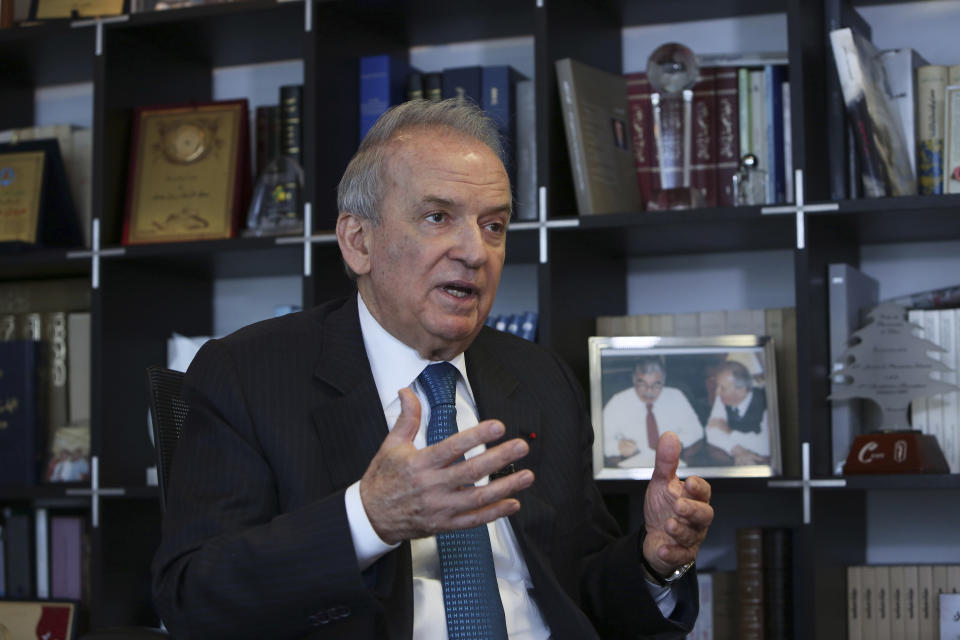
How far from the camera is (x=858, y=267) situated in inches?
109

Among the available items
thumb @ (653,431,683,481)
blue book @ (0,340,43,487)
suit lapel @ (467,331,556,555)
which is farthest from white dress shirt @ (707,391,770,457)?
blue book @ (0,340,43,487)

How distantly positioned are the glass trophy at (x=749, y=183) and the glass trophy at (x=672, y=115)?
0.09m

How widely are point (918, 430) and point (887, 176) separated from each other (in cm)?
54

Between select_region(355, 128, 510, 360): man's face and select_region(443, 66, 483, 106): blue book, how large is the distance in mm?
1024

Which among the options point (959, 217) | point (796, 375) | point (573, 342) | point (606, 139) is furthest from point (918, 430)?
point (606, 139)

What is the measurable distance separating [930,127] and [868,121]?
0.19 meters

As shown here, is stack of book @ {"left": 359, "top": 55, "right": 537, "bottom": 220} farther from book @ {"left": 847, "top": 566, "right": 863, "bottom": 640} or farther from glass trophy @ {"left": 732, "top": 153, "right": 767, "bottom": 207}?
book @ {"left": 847, "top": 566, "right": 863, "bottom": 640}

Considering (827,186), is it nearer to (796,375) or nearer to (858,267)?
(858,267)

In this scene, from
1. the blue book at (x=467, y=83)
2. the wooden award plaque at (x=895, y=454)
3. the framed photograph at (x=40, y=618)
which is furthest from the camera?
the framed photograph at (x=40, y=618)

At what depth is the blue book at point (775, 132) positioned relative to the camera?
8.59ft

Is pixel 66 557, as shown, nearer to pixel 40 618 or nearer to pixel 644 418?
pixel 40 618

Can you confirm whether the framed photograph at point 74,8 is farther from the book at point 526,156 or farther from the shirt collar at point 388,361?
the shirt collar at point 388,361

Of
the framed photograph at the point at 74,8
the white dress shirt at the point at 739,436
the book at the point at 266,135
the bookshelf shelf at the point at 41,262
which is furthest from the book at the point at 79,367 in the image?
the white dress shirt at the point at 739,436

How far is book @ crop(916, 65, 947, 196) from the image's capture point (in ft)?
8.12
